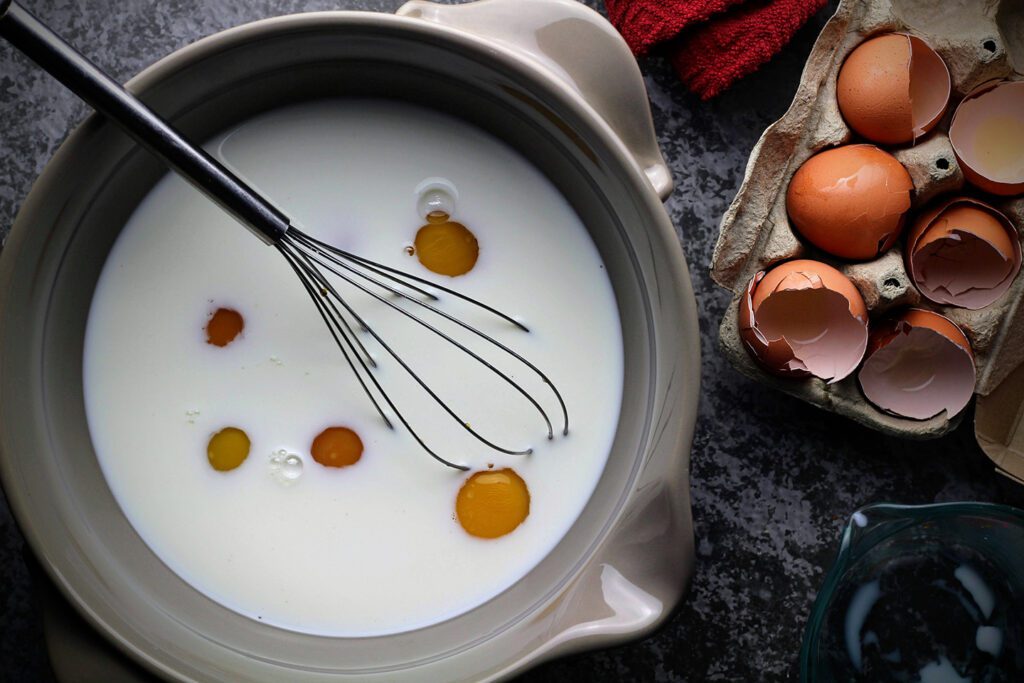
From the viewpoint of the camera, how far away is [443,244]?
0.83m

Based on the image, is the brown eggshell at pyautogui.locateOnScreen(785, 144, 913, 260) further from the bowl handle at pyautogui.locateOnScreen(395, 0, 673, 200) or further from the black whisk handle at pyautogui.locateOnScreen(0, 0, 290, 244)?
the black whisk handle at pyautogui.locateOnScreen(0, 0, 290, 244)

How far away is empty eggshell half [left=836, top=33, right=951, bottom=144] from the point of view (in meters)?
0.84

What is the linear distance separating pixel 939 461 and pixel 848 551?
0.17 m

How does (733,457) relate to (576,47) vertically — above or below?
below

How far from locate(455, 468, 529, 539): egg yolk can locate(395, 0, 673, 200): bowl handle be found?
0.98 feet

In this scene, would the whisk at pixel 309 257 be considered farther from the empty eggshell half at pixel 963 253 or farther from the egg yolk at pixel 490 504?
the empty eggshell half at pixel 963 253

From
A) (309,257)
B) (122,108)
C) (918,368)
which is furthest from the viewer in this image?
(918,368)

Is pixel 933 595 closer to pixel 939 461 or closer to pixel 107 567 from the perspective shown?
pixel 939 461

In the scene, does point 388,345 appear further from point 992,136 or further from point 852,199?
point 992,136

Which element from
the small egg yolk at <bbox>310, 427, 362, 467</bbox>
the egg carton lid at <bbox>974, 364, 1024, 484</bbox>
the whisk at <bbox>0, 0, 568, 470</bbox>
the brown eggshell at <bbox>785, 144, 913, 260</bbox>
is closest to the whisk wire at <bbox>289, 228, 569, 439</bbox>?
the whisk at <bbox>0, 0, 568, 470</bbox>

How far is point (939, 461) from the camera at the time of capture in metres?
0.95

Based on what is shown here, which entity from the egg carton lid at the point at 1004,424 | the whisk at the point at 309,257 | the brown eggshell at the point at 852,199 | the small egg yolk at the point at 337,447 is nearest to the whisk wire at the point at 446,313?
the whisk at the point at 309,257

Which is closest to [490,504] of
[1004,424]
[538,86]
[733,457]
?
[733,457]

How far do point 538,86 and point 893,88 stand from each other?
352mm
